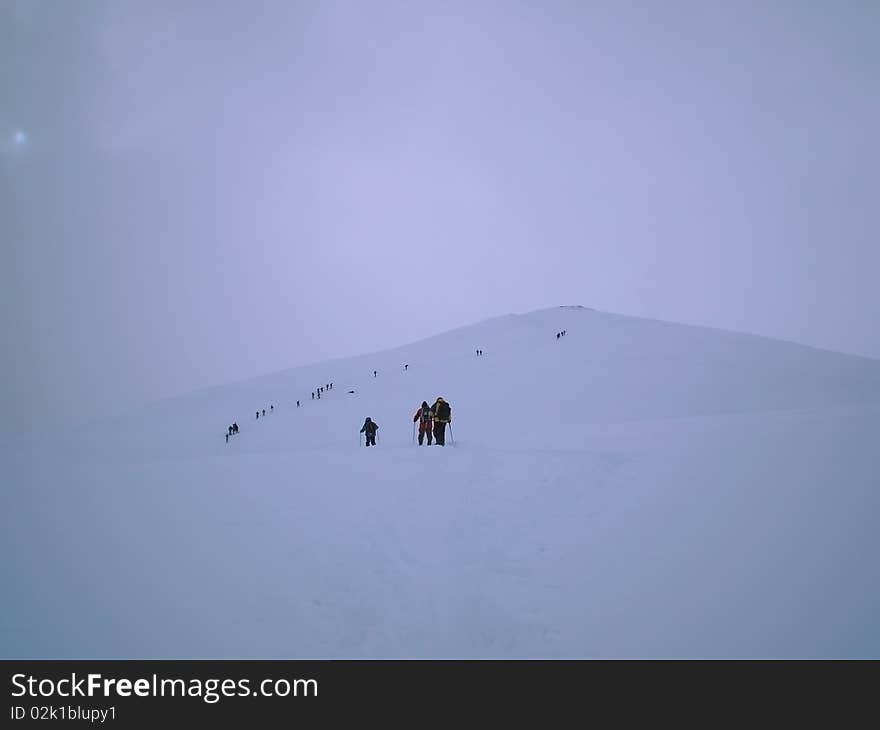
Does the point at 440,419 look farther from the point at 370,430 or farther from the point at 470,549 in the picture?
the point at 470,549

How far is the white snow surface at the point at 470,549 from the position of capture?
16.7 feet

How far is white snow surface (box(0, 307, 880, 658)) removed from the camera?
16.7 feet

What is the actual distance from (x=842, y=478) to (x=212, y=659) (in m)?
9.05

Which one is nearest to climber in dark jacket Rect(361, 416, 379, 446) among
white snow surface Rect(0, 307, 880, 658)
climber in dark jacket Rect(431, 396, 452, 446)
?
climber in dark jacket Rect(431, 396, 452, 446)

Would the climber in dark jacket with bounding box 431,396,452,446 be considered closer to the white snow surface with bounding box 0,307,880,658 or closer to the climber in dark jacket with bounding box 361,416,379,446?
the climber in dark jacket with bounding box 361,416,379,446

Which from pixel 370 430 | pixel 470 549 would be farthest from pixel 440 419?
pixel 470 549

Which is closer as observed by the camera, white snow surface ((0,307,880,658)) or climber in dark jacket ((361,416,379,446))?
white snow surface ((0,307,880,658))

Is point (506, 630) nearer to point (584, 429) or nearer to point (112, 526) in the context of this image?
point (112, 526)

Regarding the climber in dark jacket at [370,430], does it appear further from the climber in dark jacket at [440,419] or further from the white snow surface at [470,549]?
the white snow surface at [470,549]

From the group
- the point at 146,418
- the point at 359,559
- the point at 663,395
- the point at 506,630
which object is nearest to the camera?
the point at 506,630

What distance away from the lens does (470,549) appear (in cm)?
722

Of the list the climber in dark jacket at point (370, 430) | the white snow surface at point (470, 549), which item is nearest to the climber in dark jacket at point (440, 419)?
the climber in dark jacket at point (370, 430)
